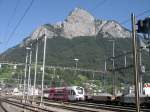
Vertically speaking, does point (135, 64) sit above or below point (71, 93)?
above

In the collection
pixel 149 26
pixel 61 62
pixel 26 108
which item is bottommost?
pixel 26 108

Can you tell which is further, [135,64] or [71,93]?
[71,93]

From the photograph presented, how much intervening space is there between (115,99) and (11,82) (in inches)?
3452

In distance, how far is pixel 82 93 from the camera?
76312mm

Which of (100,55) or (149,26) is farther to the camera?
(100,55)

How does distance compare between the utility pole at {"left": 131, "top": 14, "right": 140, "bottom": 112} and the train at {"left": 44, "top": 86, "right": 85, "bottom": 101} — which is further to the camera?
the train at {"left": 44, "top": 86, "right": 85, "bottom": 101}

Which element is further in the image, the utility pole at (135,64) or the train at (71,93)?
the train at (71,93)

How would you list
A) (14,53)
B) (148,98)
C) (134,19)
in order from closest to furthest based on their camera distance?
1. (134,19)
2. (148,98)
3. (14,53)

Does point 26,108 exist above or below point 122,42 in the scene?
below

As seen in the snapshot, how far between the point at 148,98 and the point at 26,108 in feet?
72.1

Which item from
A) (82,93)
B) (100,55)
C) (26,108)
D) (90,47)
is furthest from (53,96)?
(90,47)

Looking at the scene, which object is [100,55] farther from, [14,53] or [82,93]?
[82,93]

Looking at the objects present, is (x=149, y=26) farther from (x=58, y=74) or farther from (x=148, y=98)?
(x=58, y=74)

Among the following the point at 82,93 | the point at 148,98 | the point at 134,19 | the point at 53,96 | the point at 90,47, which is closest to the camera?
the point at 134,19
